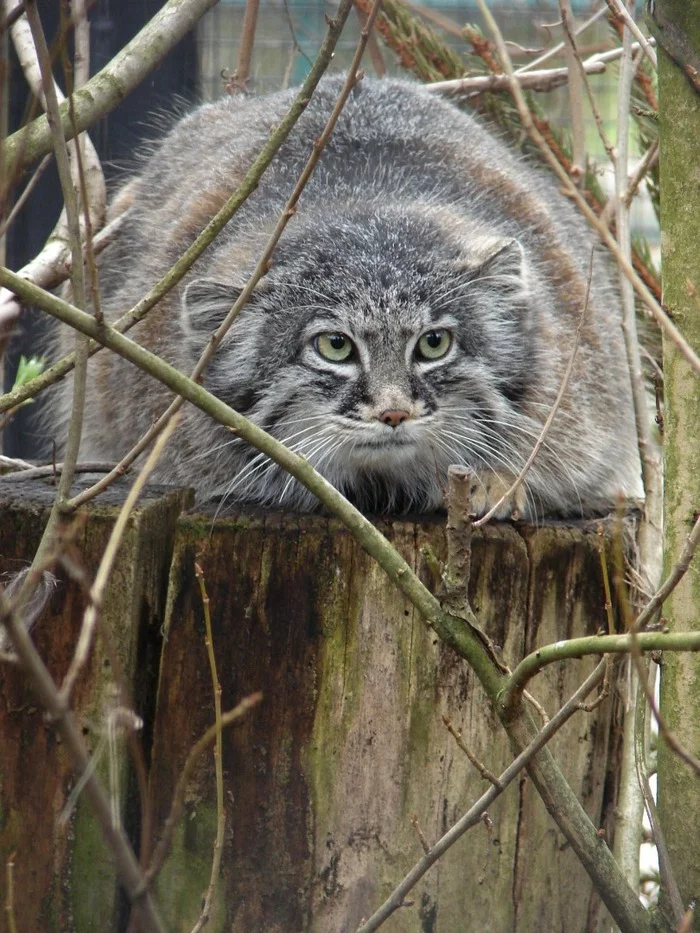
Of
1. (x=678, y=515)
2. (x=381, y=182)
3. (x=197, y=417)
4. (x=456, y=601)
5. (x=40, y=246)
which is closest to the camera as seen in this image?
(x=456, y=601)

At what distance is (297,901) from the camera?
306cm

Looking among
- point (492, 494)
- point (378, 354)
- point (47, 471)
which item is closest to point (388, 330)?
point (378, 354)

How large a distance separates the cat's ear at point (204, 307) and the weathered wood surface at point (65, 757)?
1.27m

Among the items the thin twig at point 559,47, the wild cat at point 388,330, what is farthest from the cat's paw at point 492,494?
the thin twig at point 559,47

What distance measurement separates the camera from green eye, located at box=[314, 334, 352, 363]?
397cm

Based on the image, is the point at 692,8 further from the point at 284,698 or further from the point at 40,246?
the point at 40,246

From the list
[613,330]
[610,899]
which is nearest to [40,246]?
[613,330]

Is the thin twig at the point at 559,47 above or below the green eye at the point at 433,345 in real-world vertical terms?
above

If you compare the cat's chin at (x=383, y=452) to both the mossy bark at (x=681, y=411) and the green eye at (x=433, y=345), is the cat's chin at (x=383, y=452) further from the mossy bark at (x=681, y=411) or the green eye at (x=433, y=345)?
the mossy bark at (x=681, y=411)

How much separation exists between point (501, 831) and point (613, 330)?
2499 millimetres

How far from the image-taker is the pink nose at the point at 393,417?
3.76 meters

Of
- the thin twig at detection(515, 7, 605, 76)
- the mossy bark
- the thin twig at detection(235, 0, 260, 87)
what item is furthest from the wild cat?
the mossy bark

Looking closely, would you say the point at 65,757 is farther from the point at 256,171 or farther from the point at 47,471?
the point at 256,171

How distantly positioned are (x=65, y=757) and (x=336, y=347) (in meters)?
1.61
